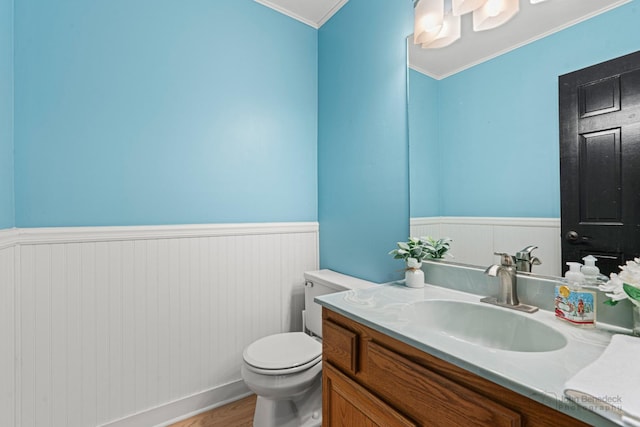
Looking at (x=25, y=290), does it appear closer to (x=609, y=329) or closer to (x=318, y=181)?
(x=318, y=181)

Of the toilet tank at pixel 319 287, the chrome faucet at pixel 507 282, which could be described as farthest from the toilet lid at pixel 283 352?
the chrome faucet at pixel 507 282

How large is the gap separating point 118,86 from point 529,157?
74.3 inches

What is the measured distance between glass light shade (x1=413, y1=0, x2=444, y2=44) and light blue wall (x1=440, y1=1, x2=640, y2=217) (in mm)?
239

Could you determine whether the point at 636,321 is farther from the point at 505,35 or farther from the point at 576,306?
the point at 505,35

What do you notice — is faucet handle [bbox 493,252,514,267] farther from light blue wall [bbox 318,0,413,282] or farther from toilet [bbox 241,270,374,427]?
toilet [bbox 241,270,374,427]

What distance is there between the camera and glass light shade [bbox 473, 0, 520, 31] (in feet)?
3.57

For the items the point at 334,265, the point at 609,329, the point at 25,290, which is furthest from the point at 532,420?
the point at 25,290

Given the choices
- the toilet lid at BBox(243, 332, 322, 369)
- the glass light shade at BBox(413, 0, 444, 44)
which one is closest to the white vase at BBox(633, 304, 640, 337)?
the toilet lid at BBox(243, 332, 322, 369)

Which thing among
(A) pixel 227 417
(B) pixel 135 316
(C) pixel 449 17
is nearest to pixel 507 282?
(C) pixel 449 17

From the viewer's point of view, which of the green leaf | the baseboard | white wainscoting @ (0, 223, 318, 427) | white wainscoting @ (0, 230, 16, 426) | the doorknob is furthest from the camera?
the baseboard

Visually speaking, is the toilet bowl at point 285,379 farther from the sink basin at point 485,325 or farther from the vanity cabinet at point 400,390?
the sink basin at point 485,325

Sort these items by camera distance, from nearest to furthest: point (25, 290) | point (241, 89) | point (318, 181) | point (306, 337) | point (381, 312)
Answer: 1. point (381, 312)
2. point (25, 290)
3. point (306, 337)
4. point (241, 89)
5. point (318, 181)

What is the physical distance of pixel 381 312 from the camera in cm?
99

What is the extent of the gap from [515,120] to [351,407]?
1.20 meters
